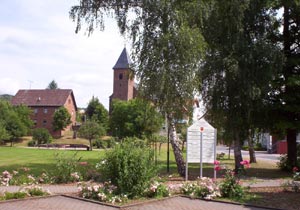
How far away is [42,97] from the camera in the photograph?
9894 centimetres

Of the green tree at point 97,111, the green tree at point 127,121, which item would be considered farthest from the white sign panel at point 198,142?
the green tree at point 97,111

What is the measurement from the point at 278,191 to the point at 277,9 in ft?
38.6

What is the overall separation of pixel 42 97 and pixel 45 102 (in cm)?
234

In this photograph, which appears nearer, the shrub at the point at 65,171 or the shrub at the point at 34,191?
the shrub at the point at 34,191

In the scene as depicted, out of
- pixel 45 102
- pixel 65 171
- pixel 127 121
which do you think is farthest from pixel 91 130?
pixel 65 171

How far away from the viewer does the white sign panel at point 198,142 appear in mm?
16938

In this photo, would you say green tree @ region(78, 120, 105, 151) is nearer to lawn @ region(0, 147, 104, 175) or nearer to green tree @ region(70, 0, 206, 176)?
lawn @ region(0, 147, 104, 175)

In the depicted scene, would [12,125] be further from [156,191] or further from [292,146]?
[156,191]

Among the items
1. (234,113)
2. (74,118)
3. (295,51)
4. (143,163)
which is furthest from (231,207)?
(74,118)

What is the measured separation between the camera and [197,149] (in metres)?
17.1

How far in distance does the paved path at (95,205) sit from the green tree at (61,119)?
76.4 m

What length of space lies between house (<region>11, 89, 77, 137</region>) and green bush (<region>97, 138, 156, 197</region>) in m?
83.1

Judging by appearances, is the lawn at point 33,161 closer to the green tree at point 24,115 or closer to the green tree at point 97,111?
the green tree at point 24,115

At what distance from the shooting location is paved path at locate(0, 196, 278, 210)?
10.5 metres
